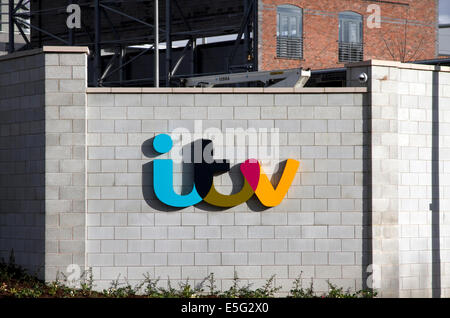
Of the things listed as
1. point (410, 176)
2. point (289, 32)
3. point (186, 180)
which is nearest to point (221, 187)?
A: point (186, 180)

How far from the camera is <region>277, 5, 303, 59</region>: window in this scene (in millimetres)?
35438

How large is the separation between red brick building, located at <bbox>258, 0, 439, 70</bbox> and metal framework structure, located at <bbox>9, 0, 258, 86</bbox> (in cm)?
101

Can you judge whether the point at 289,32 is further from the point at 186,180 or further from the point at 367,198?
the point at 186,180

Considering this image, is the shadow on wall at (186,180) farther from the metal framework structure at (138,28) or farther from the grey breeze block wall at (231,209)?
the metal framework structure at (138,28)

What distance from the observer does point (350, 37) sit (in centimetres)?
3766

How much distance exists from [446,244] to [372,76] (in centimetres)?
427

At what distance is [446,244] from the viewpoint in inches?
655

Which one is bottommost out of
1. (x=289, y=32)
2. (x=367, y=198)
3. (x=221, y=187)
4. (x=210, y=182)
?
(x=367, y=198)

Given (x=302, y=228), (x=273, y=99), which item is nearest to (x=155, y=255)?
(x=302, y=228)

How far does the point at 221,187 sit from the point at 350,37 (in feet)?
78.6

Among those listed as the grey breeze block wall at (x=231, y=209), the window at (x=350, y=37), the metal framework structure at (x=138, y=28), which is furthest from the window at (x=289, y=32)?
the grey breeze block wall at (x=231, y=209)

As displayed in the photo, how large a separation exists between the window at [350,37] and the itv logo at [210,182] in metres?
22.9

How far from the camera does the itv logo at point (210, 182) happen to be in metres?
15.5

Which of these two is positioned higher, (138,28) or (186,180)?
(138,28)
